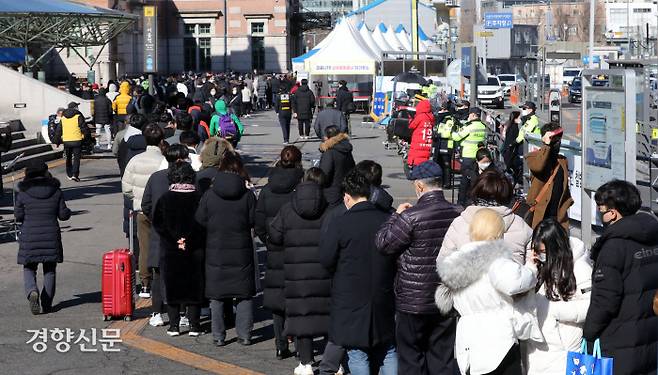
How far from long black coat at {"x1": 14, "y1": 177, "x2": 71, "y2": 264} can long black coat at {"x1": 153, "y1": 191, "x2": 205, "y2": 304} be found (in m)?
1.63

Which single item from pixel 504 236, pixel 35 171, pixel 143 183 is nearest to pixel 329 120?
pixel 143 183

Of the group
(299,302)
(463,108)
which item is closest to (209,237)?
(299,302)

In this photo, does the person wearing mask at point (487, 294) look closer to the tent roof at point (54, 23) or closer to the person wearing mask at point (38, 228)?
the person wearing mask at point (38, 228)

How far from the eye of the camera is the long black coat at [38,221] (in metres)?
11.2

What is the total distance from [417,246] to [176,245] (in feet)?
10.4

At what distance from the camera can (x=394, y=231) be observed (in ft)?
24.4

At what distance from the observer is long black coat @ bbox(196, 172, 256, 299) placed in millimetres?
9734

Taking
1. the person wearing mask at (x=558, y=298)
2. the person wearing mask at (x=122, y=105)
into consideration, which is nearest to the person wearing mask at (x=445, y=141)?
the person wearing mask at (x=122, y=105)

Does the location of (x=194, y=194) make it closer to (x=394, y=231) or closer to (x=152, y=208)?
(x=152, y=208)

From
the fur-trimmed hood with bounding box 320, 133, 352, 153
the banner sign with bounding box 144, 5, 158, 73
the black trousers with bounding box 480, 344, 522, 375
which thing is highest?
the banner sign with bounding box 144, 5, 158, 73

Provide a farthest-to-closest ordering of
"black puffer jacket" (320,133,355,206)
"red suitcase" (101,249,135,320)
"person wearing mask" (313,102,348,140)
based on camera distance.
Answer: "person wearing mask" (313,102,348,140) < "black puffer jacket" (320,133,355,206) < "red suitcase" (101,249,135,320)

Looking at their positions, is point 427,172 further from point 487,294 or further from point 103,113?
point 103,113

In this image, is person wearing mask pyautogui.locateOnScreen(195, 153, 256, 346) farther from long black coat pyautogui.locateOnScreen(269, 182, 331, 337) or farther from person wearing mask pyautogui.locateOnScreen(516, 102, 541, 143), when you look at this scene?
person wearing mask pyautogui.locateOnScreen(516, 102, 541, 143)

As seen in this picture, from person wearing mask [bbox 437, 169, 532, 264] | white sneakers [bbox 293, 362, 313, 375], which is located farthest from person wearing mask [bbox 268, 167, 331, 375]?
person wearing mask [bbox 437, 169, 532, 264]
